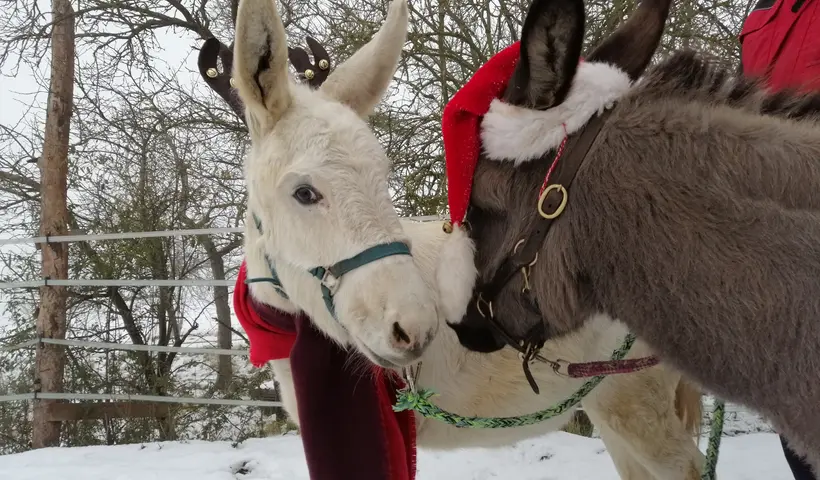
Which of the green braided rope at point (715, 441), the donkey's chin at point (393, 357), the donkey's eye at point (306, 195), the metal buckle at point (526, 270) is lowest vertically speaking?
the green braided rope at point (715, 441)

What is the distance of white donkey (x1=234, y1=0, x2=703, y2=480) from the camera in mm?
1567

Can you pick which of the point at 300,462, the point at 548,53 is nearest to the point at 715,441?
the point at 548,53

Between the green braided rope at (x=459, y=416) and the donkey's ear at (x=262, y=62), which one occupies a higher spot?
the donkey's ear at (x=262, y=62)

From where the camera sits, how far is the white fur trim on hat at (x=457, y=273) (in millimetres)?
1379

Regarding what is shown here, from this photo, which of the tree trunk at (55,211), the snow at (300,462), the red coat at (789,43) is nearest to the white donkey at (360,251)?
the red coat at (789,43)

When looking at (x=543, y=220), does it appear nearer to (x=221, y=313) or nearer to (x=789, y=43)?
(x=789, y=43)

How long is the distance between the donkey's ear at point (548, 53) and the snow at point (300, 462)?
3535mm

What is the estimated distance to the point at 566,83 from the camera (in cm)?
117

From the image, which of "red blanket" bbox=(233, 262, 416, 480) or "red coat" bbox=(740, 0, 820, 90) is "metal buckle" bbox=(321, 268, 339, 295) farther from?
"red coat" bbox=(740, 0, 820, 90)

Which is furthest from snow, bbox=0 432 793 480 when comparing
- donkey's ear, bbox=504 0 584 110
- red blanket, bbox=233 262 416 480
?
donkey's ear, bbox=504 0 584 110

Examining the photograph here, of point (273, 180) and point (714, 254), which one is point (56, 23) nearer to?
point (273, 180)

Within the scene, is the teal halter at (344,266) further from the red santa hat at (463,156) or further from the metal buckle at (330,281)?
the red santa hat at (463,156)

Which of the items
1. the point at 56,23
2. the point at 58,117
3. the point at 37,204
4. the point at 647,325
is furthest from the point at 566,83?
the point at 37,204

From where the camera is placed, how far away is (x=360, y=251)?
1.60 metres
